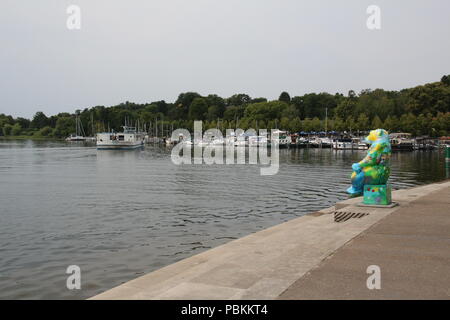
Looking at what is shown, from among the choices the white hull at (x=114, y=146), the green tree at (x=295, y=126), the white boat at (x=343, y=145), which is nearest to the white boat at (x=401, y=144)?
the white boat at (x=343, y=145)

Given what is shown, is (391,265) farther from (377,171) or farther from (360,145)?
(360,145)

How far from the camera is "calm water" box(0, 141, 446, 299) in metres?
13.6

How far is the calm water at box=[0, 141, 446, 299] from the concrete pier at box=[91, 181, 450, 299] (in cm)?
282

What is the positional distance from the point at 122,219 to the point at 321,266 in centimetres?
1405

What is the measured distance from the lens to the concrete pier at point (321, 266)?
8305 millimetres

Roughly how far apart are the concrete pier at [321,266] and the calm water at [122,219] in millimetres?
2816

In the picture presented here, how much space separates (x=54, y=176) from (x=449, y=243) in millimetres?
40129

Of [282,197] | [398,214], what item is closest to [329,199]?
[282,197]

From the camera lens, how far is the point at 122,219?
22109 mm

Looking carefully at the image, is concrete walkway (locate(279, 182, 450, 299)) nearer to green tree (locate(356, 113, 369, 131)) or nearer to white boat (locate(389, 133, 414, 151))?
white boat (locate(389, 133, 414, 151))

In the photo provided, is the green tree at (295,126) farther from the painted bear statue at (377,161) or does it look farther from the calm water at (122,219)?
the painted bear statue at (377,161)

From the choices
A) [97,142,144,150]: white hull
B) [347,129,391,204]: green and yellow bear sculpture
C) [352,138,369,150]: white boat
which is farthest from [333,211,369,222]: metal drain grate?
[97,142,144,150]: white hull
